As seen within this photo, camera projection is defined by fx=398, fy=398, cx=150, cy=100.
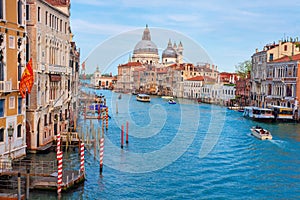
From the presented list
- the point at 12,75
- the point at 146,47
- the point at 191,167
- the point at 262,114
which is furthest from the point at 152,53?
the point at 12,75

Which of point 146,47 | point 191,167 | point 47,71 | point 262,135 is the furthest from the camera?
point 146,47

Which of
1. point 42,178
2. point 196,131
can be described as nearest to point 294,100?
point 196,131

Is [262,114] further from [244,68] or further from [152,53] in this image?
[152,53]

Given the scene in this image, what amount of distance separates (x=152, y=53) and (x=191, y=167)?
7928 centimetres

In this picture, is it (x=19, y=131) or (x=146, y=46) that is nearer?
(x=19, y=131)

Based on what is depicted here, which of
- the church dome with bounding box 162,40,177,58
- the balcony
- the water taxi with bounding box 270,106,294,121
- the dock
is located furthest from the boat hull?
the church dome with bounding box 162,40,177,58

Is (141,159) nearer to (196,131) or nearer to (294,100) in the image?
(196,131)

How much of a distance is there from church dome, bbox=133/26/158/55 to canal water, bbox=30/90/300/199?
235 ft

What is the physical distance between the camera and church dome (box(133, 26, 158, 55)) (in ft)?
300

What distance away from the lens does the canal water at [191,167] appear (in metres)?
10.4

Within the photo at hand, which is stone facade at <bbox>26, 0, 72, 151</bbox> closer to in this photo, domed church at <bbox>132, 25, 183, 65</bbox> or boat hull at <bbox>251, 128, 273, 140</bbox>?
boat hull at <bbox>251, 128, 273, 140</bbox>

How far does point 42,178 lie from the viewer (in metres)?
9.69

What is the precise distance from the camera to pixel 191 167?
1309cm

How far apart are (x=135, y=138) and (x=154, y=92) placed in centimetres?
5196
